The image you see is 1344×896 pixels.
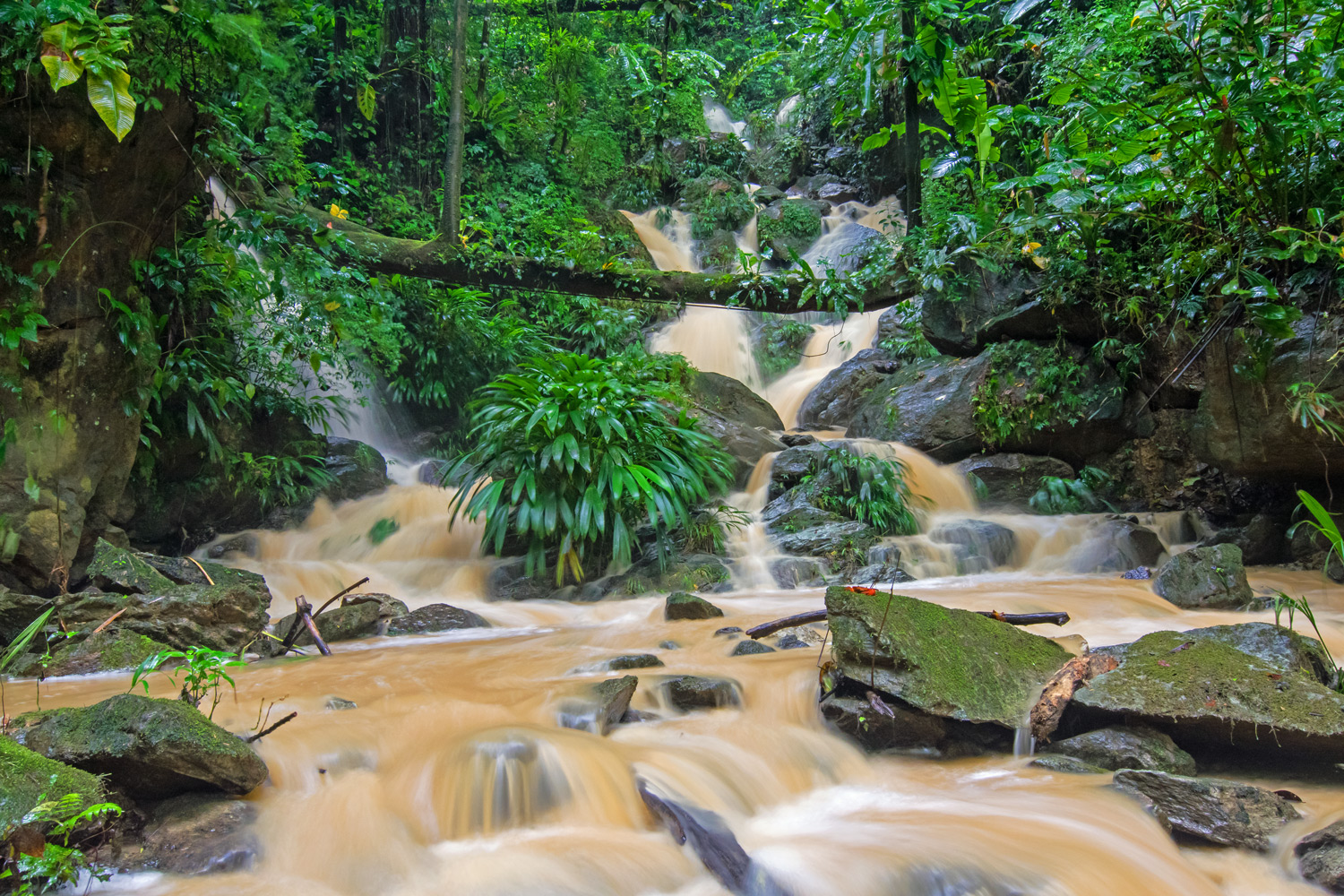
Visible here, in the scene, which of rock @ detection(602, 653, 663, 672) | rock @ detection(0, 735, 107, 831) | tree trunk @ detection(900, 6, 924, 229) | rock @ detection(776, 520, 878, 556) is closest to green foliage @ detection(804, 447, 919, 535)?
rock @ detection(776, 520, 878, 556)

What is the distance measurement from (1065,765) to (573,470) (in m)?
4.21

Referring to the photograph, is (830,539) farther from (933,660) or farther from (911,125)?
(933,660)

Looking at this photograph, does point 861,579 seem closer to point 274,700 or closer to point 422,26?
point 274,700

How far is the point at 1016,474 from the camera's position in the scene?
759cm

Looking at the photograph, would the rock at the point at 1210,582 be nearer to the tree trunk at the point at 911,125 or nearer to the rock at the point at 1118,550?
the rock at the point at 1118,550

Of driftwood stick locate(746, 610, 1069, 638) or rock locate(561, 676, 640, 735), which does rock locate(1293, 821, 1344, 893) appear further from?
rock locate(561, 676, 640, 735)

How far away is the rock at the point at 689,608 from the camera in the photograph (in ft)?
16.6

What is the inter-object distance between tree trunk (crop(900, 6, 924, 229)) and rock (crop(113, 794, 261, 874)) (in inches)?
167

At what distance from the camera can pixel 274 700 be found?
315 cm

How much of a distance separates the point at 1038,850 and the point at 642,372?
613 centimetres

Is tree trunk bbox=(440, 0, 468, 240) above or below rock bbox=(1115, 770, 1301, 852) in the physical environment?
above

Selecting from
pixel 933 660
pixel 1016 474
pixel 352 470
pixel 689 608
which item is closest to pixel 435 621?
pixel 689 608

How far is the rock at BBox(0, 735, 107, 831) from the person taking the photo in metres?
1.76

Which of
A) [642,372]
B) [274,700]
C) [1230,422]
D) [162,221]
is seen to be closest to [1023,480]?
[1230,422]
